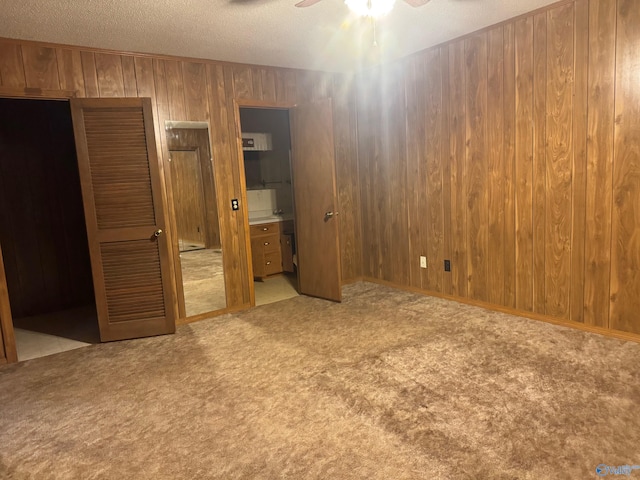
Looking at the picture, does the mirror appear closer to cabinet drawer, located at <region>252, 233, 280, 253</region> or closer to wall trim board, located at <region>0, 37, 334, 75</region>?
wall trim board, located at <region>0, 37, 334, 75</region>

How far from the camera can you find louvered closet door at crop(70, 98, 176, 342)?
3486 millimetres

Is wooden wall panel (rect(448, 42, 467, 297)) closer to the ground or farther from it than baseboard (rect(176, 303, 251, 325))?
farther from it

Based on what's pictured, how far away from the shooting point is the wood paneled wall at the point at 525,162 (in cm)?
302

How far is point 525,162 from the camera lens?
3527mm

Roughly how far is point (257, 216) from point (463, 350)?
363 cm

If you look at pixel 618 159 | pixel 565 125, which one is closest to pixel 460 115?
pixel 565 125

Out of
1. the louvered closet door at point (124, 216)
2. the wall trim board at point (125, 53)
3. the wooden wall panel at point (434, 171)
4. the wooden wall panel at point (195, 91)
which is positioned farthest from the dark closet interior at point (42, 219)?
the wooden wall panel at point (434, 171)

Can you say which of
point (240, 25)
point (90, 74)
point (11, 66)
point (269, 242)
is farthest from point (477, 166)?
point (11, 66)

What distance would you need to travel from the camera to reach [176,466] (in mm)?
2002

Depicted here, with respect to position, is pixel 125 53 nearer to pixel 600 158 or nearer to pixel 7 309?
pixel 7 309

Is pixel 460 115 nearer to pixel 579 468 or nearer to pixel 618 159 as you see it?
pixel 618 159

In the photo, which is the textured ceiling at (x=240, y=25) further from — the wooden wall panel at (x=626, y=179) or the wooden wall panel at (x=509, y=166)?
the wooden wall panel at (x=626, y=179)

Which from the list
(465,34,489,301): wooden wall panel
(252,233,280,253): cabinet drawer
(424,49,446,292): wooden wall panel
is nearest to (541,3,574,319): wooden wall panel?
(465,34,489,301): wooden wall panel

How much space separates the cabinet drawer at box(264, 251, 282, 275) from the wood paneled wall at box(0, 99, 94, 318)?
2.02 meters
